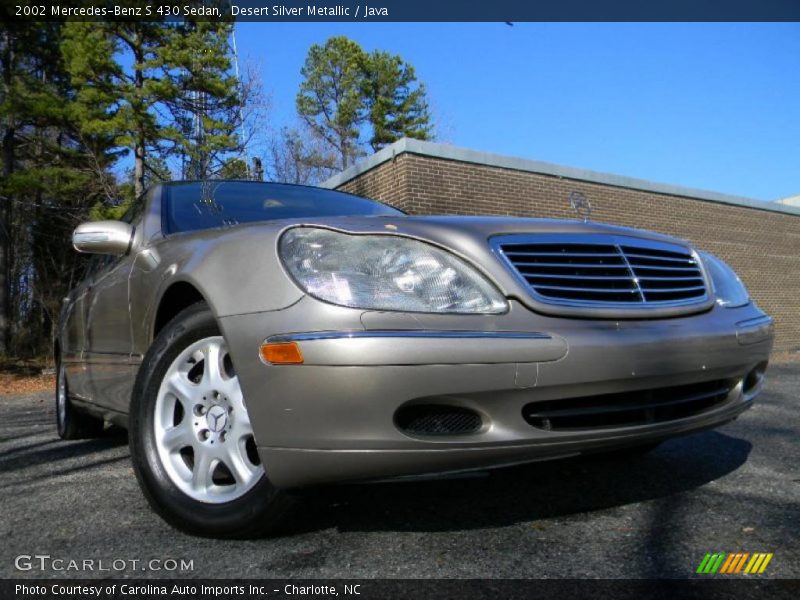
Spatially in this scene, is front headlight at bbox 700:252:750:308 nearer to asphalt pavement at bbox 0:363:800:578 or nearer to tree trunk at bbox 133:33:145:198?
asphalt pavement at bbox 0:363:800:578

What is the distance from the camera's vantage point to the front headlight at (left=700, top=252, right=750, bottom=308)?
268cm

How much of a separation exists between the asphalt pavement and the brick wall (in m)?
6.55

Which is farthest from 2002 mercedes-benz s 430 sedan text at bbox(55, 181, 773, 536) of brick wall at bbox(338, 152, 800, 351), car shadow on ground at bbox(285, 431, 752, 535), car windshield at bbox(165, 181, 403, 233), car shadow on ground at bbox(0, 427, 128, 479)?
brick wall at bbox(338, 152, 800, 351)

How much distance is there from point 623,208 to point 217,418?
A: 11.5m

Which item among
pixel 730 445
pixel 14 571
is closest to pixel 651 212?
pixel 730 445

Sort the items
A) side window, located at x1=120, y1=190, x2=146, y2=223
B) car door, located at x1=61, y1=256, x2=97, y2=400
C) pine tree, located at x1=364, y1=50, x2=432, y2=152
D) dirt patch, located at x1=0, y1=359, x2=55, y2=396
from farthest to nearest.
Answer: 1. pine tree, located at x1=364, y1=50, x2=432, y2=152
2. dirt patch, located at x1=0, y1=359, x2=55, y2=396
3. car door, located at x1=61, y1=256, x2=97, y2=400
4. side window, located at x1=120, y1=190, x2=146, y2=223

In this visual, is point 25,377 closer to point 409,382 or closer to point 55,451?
point 55,451

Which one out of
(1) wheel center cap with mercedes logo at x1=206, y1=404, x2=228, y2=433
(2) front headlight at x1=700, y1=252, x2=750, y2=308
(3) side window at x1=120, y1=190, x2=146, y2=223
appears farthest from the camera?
(3) side window at x1=120, y1=190, x2=146, y2=223

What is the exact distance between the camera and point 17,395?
10.8 m

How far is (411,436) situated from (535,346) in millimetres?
430

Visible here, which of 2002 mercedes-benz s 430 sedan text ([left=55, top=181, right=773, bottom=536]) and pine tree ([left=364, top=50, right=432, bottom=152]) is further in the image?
pine tree ([left=364, top=50, right=432, bottom=152])

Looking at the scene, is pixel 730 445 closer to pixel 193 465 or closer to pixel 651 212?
pixel 193 465

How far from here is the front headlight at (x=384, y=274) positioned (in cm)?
195

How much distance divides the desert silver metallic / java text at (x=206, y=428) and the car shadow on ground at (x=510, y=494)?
0.24 meters
